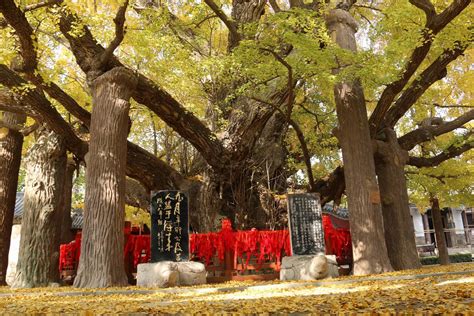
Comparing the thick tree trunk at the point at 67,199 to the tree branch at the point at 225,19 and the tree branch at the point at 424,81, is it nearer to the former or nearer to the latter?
the tree branch at the point at 225,19

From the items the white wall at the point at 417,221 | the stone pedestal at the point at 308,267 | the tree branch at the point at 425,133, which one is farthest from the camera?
the white wall at the point at 417,221

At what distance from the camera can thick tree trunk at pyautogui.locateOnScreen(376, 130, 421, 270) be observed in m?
10.5

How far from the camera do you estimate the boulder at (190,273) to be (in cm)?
813

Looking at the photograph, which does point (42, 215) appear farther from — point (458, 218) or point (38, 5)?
point (458, 218)

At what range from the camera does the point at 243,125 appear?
1229 centimetres

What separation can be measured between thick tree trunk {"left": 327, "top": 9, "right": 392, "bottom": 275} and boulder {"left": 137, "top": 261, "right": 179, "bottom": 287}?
4364mm

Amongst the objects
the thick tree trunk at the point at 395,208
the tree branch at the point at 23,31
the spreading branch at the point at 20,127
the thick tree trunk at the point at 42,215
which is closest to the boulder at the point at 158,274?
the thick tree trunk at the point at 42,215

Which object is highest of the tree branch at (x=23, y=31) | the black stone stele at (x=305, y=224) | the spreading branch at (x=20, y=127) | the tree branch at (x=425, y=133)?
the tree branch at (x=23, y=31)

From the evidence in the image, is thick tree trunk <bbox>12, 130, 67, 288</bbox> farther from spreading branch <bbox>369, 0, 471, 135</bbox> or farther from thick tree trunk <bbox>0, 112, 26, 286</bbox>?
spreading branch <bbox>369, 0, 471, 135</bbox>

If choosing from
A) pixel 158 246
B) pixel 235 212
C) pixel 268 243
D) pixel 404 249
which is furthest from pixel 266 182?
pixel 158 246

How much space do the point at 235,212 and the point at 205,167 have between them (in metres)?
1.95

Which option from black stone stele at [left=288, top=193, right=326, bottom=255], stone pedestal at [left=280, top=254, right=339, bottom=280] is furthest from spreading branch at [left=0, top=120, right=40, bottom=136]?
stone pedestal at [left=280, top=254, right=339, bottom=280]

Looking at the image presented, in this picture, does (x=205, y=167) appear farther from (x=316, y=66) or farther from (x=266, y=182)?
(x=316, y=66)

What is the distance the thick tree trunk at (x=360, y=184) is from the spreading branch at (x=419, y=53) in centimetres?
79
